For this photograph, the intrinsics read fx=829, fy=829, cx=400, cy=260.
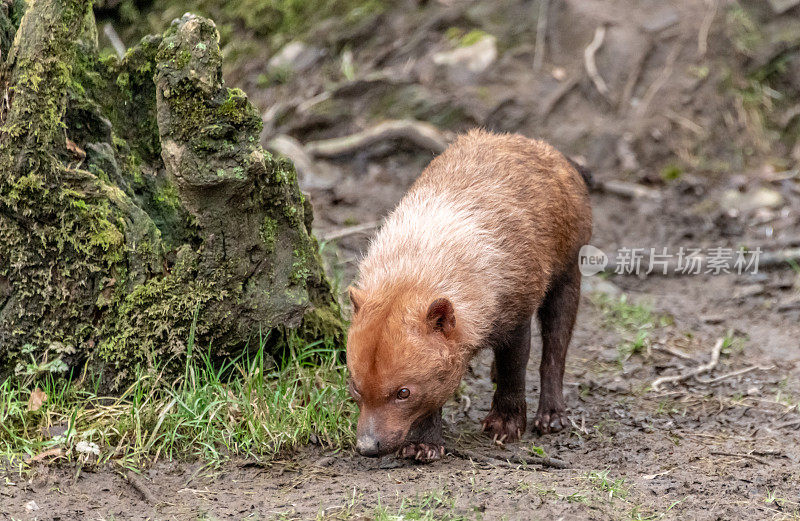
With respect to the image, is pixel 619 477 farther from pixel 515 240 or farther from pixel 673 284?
pixel 673 284

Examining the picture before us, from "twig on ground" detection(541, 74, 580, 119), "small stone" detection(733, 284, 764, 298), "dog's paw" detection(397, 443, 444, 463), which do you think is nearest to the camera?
"dog's paw" detection(397, 443, 444, 463)

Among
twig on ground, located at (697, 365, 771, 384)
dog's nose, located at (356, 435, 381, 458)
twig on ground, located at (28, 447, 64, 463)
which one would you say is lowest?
twig on ground, located at (697, 365, 771, 384)

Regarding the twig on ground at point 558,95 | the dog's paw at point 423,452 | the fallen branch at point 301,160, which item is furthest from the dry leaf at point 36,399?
the twig on ground at point 558,95

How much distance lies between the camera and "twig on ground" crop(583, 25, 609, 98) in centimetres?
1146

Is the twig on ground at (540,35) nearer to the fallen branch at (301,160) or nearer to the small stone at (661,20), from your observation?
the small stone at (661,20)

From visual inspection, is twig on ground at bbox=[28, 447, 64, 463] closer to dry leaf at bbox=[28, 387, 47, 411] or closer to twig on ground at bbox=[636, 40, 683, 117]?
dry leaf at bbox=[28, 387, 47, 411]

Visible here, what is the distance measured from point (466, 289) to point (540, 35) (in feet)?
25.7

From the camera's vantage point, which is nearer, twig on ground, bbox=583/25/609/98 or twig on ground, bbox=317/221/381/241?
twig on ground, bbox=317/221/381/241

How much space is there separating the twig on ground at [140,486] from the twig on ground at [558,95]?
8.07m

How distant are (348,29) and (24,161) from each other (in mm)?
7493

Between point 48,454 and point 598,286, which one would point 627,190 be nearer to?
point 598,286

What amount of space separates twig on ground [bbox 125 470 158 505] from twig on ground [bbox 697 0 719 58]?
9.76m

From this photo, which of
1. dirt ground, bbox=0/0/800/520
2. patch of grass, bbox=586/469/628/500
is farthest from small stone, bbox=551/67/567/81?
patch of grass, bbox=586/469/628/500

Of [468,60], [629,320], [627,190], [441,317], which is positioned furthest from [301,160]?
[441,317]
